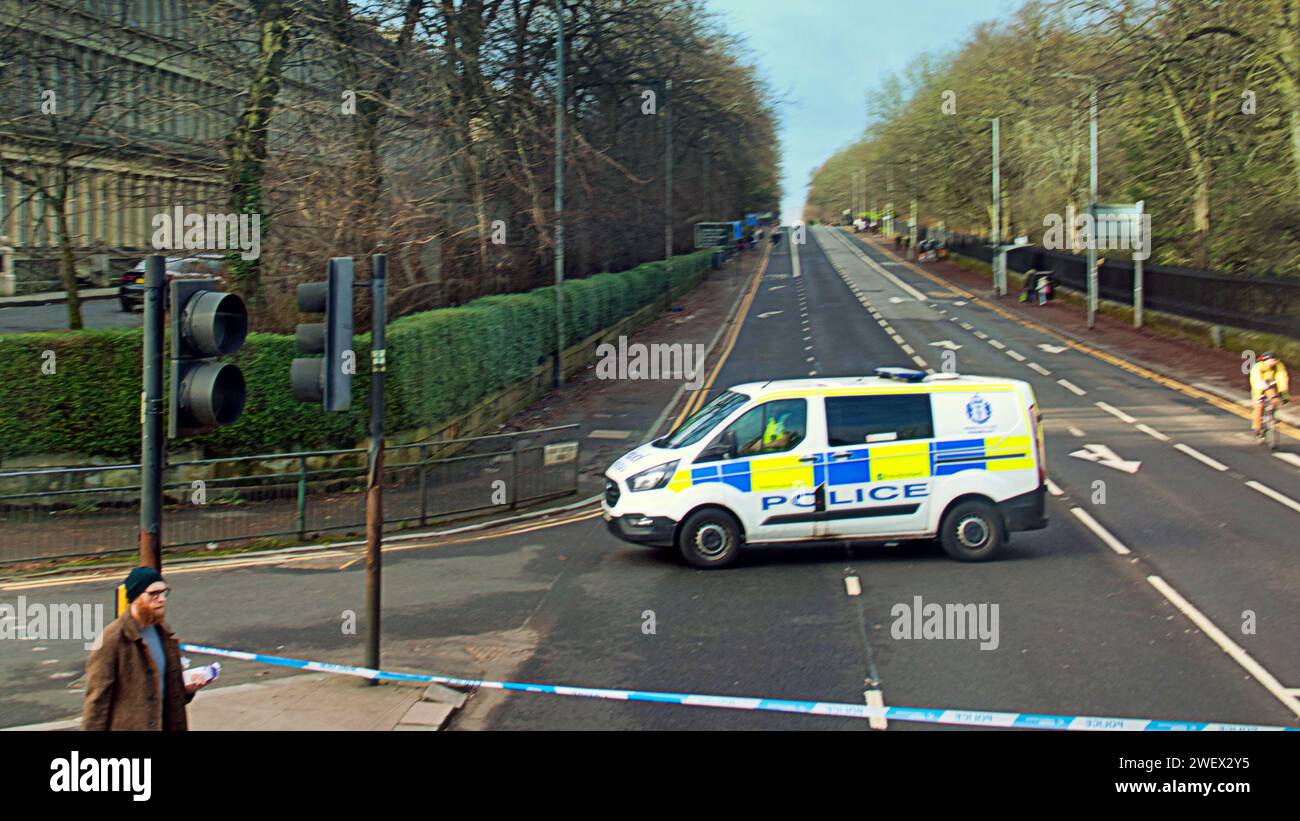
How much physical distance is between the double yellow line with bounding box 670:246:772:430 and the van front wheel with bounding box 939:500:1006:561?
18.7 ft

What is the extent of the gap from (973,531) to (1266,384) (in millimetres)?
9852

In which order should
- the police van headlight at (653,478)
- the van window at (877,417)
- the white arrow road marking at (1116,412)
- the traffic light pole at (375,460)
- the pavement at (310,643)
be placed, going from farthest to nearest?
the white arrow road marking at (1116,412) < the police van headlight at (653,478) < the van window at (877,417) < the traffic light pole at (375,460) < the pavement at (310,643)

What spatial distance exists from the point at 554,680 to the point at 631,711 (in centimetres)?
118

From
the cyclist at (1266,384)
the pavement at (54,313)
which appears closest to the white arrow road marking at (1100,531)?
the cyclist at (1266,384)

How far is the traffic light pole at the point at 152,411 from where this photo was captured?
685 cm

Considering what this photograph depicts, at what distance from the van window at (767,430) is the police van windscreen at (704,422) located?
0.90 ft

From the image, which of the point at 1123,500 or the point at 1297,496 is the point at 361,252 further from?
the point at 1297,496

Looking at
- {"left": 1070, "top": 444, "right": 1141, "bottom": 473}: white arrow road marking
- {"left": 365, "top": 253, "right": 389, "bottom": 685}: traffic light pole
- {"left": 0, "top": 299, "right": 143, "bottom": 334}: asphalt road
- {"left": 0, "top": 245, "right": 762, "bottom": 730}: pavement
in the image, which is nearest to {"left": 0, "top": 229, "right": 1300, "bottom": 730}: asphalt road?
{"left": 0, "top": 245, "right": 762, "bottom": 730}: pavement

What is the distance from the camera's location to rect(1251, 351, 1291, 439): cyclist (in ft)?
66.2

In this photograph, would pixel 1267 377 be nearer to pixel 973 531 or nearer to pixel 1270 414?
pixel 1270 414

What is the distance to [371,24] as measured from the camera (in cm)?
2330

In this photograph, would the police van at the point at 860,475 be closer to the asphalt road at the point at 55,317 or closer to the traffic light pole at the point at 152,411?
the traffic light pole at the point at 152,411

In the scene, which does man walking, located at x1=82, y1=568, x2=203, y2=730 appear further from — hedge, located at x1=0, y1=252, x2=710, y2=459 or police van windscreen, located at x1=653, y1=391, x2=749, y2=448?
hedge, located at x1=0, y1=252, x2=710, y2=459

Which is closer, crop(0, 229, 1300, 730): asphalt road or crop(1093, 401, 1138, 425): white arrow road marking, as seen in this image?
crop(0, 229, 1300, 730): asphalt road
